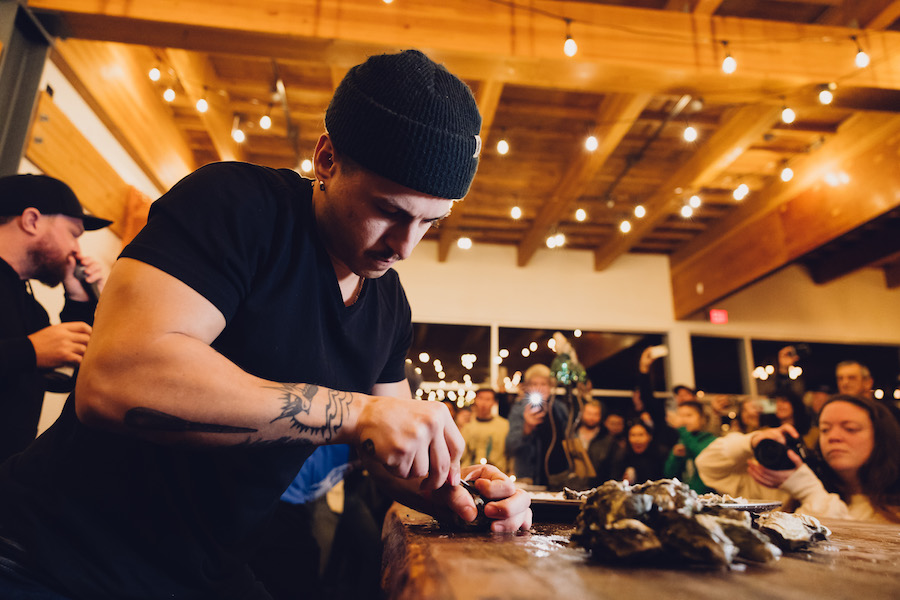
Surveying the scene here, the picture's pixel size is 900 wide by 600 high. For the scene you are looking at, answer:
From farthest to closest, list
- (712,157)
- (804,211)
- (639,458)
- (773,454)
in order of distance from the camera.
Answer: (804,211), (639,458), (712,157), (773,454)

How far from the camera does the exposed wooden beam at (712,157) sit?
153 inches

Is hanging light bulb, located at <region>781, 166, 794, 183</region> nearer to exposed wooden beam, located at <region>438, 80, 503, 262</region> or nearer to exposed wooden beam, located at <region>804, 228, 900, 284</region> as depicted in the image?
exposed wooden beam, located at <region>804, 228, 900, 284</region>

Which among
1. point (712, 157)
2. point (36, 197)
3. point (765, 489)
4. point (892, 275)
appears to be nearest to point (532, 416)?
point (765, 489)

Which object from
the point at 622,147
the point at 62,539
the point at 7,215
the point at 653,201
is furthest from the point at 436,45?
the point at 653,201

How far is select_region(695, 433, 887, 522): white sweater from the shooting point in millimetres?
1797

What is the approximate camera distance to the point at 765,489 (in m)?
2.32

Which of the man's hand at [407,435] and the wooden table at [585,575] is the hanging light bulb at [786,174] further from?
the man's hand at [407,435]

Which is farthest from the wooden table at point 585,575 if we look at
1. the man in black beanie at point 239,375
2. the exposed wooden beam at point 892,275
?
the exposed wooden beam at point 892,275

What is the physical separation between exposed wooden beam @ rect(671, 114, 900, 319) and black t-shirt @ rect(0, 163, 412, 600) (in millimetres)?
4709

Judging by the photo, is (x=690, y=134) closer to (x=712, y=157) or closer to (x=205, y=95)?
(x=712, y=157)

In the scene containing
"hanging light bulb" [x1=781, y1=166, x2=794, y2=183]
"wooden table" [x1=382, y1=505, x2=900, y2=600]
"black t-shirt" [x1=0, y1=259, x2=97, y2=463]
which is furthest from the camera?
"hanging light bulb" [x1=781, y1=166, x2=794, y2=183]

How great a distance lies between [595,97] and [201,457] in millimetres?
4231

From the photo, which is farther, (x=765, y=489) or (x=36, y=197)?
(x=765, y=489)

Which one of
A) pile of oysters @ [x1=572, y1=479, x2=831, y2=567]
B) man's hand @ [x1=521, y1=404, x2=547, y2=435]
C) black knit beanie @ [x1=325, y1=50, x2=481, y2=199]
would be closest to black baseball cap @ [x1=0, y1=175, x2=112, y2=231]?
black knit beanie @ [x1=325, y1=50, x2=481, y2=199]
